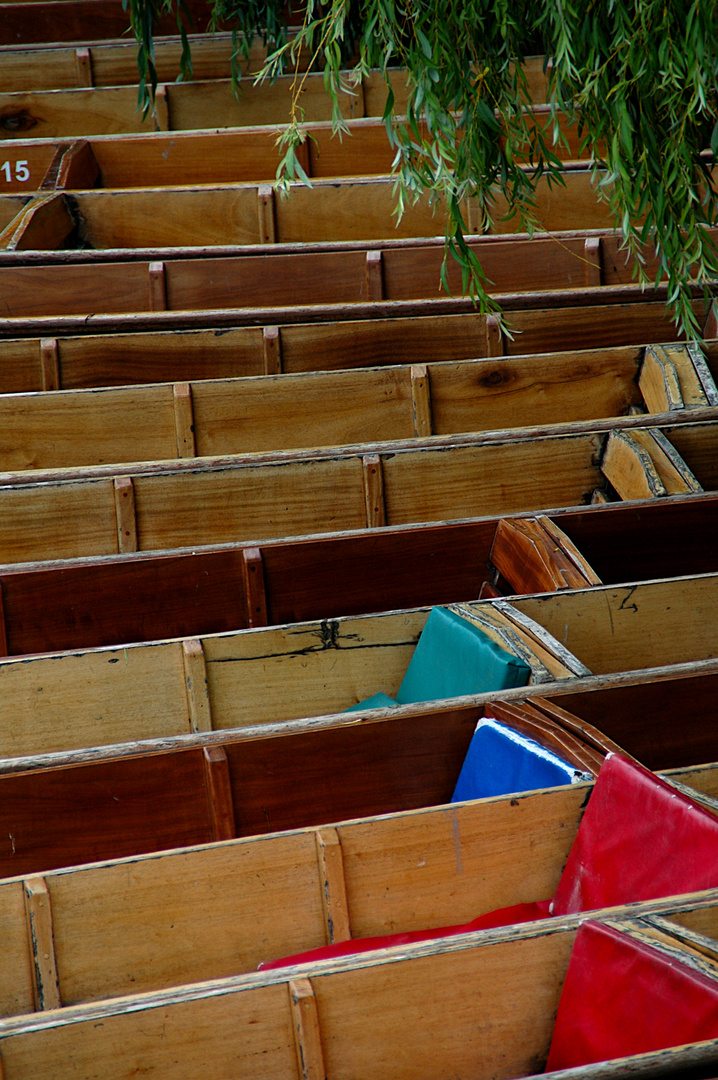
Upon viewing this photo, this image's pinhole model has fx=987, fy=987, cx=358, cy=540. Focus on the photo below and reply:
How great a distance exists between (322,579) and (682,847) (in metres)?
1.51

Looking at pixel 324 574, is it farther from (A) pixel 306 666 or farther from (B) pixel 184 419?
(B) pixel 184 419

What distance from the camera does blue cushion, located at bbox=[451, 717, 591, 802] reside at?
1.92m

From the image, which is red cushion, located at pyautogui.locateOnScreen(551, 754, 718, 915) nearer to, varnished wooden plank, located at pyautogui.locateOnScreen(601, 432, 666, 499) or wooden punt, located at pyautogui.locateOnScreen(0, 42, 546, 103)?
varnished wooden plank, located at pyautogui.locateOnScreen(601, 432, 666, 499)

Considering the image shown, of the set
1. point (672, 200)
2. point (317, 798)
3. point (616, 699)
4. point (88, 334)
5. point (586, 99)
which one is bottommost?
point (317, 798)

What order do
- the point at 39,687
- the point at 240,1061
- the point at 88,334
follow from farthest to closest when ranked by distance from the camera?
the point at 88,334 → the point at 39,687 → the point at 240,1061

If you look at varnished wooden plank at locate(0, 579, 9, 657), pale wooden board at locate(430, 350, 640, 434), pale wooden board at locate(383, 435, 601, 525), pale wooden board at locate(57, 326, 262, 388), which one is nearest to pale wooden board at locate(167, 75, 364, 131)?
pale wooden board at locate(57, 326, 262, 388)

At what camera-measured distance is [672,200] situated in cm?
252

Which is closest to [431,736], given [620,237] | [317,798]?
[317,798]

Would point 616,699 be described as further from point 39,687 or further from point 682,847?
point 39,687

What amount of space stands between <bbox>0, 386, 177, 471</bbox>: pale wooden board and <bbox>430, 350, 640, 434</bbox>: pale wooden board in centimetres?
106

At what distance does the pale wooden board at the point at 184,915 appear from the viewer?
1.74 m

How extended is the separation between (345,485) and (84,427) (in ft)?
3.37

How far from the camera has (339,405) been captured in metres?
3.74

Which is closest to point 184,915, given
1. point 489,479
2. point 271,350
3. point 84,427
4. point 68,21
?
point 489,479
